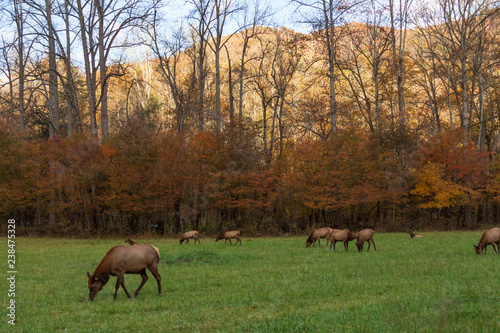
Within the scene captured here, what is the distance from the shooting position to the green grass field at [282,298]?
21.2 ft

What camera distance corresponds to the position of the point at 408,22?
37.8m

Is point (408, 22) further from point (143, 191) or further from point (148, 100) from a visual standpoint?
point (148, 100)

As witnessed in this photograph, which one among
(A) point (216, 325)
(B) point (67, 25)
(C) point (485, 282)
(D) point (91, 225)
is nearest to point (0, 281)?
(A) point (216, 325)

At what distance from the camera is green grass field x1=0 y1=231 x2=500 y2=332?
6449mm

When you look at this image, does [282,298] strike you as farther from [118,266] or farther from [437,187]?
[437,187]

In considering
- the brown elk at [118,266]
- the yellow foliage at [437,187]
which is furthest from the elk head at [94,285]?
the yellow foliage at [437,187]

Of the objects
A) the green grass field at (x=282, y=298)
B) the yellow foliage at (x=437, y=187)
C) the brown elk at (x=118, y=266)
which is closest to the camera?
the green grass field at (x=282, y=298)

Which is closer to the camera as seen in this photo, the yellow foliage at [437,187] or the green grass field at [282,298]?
the green grass field at [282,298]

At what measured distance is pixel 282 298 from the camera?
340 inches

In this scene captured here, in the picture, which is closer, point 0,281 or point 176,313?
point 176,313

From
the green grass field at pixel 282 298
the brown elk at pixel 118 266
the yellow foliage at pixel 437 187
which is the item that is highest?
the yellow foliage at pixel 437 187

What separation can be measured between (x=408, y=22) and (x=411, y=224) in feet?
59.8

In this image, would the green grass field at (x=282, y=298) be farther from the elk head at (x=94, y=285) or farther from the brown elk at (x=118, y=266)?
the brown elk at (x=118, y=266)

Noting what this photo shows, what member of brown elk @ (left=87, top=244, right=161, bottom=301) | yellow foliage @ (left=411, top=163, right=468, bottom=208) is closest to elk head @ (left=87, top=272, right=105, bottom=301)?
brown elk @ (left=87, top=244, right=161, bottom=301)
